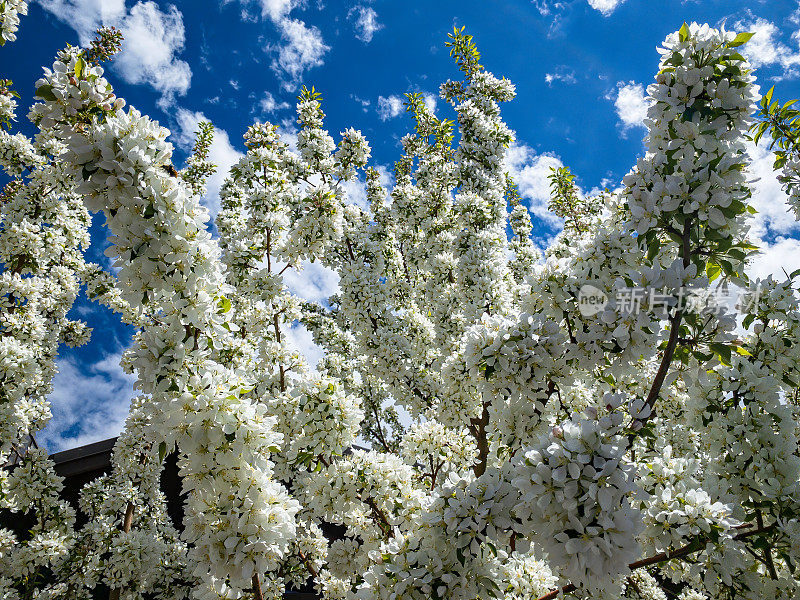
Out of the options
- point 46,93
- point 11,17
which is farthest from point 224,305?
point 11,17

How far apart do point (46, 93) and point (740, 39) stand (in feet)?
18.2

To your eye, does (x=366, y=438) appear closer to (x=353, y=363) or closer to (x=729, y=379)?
(x=353, y=363)

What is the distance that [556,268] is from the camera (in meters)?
4.57

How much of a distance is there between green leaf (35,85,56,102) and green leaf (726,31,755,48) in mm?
5449

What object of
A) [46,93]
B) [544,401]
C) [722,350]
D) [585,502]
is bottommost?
[585,502]

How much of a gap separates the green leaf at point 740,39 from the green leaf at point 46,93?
5449 millimetres

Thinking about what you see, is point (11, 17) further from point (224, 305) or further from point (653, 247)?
point (653, 247)

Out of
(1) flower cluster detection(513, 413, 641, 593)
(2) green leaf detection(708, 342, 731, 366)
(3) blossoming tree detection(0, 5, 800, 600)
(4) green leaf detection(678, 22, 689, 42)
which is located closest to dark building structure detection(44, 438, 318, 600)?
(3) blossoming tree detection(0, 5, 800, 600)

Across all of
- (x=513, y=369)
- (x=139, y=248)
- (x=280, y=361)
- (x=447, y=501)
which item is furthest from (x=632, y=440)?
(x=280, y=361)

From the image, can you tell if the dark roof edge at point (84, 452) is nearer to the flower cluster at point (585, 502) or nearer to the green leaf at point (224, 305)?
the green leaf at point (224, 305)

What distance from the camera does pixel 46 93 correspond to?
3455mm

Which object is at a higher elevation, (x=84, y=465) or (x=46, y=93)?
(x=84, y=465)

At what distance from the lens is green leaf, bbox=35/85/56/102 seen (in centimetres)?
342

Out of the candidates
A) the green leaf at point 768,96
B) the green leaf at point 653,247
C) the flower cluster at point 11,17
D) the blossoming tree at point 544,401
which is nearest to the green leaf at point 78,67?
the blossoming tree at point 544,401
